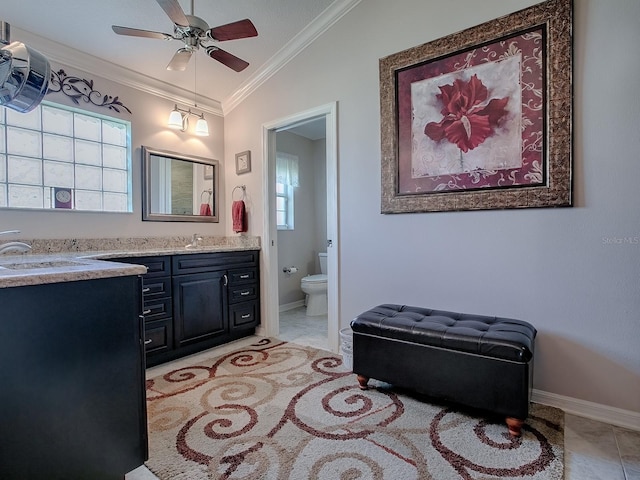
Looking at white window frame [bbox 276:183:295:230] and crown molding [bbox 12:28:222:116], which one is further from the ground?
crown molding [bbox 12:28:222:116]

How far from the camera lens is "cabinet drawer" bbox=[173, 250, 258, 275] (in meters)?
2.81

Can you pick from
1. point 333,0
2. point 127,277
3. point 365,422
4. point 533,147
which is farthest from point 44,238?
point 533,147

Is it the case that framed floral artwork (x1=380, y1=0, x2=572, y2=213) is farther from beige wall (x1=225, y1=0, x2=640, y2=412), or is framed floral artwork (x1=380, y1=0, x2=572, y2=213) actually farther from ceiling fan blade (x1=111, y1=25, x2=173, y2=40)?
ceiling fan blade (x1=111, y1=25, x2=173, y2=40)

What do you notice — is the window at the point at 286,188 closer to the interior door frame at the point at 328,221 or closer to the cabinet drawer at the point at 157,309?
the interior door frame at the point at 328,221

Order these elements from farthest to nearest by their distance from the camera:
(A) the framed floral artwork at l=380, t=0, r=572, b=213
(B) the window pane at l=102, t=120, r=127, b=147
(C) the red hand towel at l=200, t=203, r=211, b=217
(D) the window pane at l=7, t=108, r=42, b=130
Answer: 1. (C) the red hand towel at l=200, t=203, r=211, b=217
2. (B) the window pane at l=102, t=120, r=127, b=147
3. (D) the window pane at l=7, t=108, r=42, b=130
4. (A) the framed floral artwork at l=380, t=0, r=572, b=213

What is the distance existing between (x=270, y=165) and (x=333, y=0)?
150 cm

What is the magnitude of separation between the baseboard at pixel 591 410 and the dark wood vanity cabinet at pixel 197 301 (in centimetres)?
245

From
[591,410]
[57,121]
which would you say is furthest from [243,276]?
[591,410]

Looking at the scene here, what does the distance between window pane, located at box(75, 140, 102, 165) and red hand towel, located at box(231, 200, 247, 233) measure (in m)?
1.26

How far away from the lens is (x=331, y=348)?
9.61 feet

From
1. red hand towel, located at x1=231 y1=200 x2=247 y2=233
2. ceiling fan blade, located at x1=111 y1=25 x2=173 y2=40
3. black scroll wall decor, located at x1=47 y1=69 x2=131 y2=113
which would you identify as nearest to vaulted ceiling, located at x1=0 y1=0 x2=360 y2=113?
black scroll wall decor, located at x1=47 y1=69 x2=131 y2=113

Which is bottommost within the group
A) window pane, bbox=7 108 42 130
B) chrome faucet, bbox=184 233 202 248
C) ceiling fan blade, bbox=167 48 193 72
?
chrome faucet, bbox=184 233 202 248

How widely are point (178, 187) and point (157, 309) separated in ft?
4.48

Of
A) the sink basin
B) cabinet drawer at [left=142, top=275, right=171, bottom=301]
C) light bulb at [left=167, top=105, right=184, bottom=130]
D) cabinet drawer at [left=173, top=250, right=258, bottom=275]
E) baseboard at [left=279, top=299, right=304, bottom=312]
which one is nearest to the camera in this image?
the sink basin
